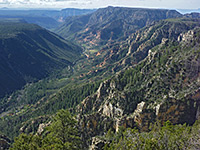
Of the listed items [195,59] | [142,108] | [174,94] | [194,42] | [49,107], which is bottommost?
[49,107]

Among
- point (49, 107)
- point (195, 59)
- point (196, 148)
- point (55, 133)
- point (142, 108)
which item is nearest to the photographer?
point (196, 148)

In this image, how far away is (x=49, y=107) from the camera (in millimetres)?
184750

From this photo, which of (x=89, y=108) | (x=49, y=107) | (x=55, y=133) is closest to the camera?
(x=55, y=133)

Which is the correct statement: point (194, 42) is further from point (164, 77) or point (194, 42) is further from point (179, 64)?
point (164, 77)

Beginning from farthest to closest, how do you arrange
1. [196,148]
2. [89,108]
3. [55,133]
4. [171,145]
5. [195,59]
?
[89,108], [195,59], [55,133], [171,145], [196,148]

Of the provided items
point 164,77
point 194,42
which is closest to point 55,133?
point 164,77

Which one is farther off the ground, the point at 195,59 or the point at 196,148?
the point at 195,59

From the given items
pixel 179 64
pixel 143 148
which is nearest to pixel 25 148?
pixel 143 148

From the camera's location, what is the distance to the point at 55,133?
180 ft

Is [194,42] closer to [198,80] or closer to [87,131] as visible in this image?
[198,80]

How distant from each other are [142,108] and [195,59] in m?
39.7

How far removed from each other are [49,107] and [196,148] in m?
166

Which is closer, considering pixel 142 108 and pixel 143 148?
pixel 143 148

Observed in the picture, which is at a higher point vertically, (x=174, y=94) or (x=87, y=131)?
(x=174, y=94)
